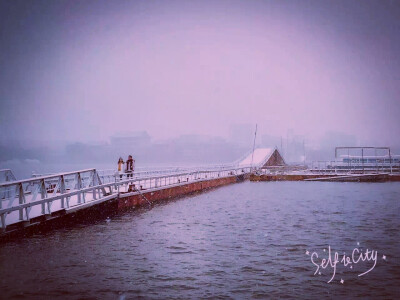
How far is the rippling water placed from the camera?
32.0 feet

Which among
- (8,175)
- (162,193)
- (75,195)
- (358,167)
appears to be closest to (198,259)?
(75,195)

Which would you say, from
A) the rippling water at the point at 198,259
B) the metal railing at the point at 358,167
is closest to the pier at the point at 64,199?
the rippling water at the point at 198,259

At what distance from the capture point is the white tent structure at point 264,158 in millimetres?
83381

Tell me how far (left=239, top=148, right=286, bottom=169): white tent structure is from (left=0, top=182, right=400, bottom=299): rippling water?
2388 inches

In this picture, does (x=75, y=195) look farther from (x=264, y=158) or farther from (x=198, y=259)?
(x=264, y=158)

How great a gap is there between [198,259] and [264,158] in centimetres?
7388

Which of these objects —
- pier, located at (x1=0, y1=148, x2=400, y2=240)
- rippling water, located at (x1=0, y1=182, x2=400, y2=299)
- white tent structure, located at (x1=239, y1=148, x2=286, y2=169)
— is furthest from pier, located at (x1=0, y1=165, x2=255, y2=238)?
white tent structure, located at (x1=239, y1=148, x2=286, y2=169)

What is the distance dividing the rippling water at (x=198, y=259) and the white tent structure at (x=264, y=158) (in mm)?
60653

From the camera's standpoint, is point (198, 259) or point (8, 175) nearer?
point (198, 259)

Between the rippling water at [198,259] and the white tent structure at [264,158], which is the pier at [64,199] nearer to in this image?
the rippling water at [198,259]

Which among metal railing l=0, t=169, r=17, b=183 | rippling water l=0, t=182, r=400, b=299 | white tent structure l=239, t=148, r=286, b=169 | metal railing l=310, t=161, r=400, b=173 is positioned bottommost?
rippling water l=0, t=182, r=400, b=299

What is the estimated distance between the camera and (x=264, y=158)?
85312 millimetres

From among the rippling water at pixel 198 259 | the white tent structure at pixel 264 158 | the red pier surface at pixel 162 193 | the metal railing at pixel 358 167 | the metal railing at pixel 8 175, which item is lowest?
the rippling water at pixel 198 259

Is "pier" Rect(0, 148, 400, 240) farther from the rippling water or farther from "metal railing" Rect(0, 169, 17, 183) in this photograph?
the rippling water
